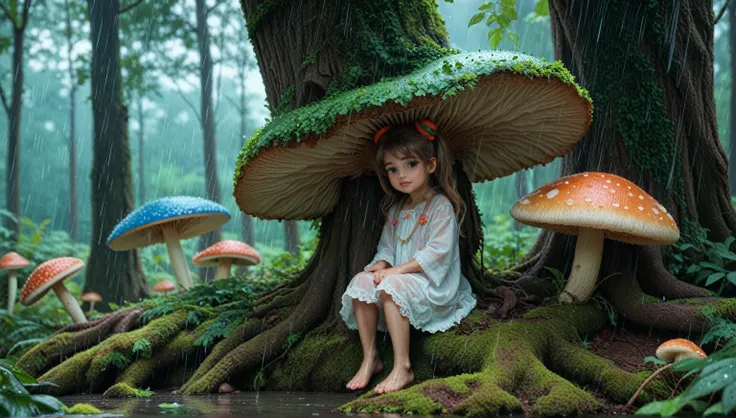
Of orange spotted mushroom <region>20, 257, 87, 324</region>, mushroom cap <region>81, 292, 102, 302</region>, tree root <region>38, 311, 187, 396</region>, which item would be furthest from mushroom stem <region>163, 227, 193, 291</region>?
mushroom cap <region>81, 292, 102, 302</region>

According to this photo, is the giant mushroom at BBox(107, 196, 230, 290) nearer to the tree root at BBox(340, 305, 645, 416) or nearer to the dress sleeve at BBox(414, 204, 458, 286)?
the dress sleeve at BBox(414, 204, 458, 286)

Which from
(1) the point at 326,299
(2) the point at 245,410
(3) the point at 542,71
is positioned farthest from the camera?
(1) the point at 326,299

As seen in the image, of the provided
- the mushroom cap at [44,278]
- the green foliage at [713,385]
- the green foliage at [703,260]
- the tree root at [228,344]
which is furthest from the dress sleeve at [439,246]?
the mushroom cap at [44,278]

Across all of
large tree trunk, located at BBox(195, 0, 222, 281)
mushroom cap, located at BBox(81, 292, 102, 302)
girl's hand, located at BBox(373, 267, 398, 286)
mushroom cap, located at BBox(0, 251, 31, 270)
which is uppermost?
large tree trunk, located at BBox(195, 0, 222, 281)

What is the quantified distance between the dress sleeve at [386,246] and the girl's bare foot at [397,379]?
930mm

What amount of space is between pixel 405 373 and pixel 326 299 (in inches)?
51.6

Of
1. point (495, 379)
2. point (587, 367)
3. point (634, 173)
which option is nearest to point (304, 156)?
point (495, 379)

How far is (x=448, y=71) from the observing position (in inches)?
163

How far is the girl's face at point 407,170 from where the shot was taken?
4.75 m

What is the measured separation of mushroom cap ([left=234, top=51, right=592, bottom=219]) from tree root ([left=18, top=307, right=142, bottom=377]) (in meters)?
1.98

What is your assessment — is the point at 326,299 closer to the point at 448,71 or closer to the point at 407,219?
the point at 407,219

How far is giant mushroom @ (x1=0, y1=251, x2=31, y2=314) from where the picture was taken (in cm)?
976

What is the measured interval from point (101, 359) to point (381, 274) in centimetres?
267

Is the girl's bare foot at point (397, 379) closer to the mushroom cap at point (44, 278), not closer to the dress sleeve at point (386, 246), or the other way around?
the dress sleeve at point (386, 246)
